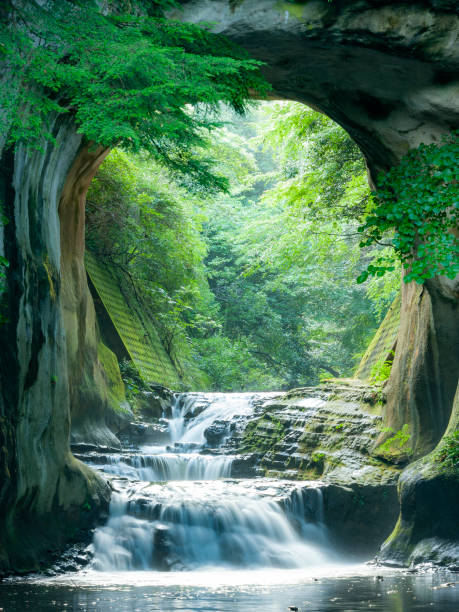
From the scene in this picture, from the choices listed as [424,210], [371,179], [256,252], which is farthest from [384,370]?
[256,252]

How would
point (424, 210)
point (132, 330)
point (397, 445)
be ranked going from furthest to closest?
point (132, 330)
point (397, 445)
point (424, 210)

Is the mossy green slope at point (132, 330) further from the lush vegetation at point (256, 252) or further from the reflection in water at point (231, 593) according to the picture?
the reflection in water at point (231, 593)

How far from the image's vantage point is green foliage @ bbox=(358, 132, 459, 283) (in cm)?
761

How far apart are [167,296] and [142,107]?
1263 cm

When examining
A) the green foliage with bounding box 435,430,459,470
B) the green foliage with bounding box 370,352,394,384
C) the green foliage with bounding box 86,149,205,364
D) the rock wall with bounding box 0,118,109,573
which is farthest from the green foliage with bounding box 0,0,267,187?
the green foliage with bounding box 86,149,205,364

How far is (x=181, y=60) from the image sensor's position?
593 cm

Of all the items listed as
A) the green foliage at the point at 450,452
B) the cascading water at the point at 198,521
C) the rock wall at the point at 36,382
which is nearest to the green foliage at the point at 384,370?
the cascading water at the point at 198,521

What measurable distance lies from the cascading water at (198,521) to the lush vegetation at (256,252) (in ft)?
13.5

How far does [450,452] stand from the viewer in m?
8.21

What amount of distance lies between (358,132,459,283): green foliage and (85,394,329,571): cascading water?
147 inches

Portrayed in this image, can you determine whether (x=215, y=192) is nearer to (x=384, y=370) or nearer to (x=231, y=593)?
(x=231, y=593)

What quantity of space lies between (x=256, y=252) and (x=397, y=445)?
8.58 meters

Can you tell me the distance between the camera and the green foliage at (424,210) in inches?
300

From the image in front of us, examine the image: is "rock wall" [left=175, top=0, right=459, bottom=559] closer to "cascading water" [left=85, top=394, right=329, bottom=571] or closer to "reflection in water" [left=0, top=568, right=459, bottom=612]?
"cascading water" [left=85, top=394, right=329, bottom=571]
